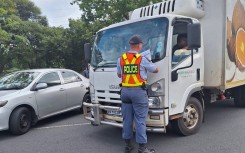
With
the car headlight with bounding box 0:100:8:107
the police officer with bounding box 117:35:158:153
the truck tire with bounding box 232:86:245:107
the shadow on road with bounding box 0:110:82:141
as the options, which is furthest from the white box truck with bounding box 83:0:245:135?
the shadow on road with bounding box 0:110:82:141

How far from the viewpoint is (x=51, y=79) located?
8297 millimetres

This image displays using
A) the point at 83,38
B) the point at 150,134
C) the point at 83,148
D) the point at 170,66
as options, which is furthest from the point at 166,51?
the point at 83,38

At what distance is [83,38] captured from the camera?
25797 mm

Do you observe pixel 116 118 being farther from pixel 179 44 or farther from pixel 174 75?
pixel 179 44

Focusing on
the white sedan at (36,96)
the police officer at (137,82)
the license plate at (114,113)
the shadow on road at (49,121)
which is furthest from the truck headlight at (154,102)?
the shadow on road at (49,121)

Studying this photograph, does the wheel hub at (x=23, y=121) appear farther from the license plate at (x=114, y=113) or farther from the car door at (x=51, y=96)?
the license plate at (x=114, y=113)

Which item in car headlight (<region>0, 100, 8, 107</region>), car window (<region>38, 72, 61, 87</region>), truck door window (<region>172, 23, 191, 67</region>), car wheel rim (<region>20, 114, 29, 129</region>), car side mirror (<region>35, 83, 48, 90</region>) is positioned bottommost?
car wheel rim (<region>20, 114, 29, 129</region>)

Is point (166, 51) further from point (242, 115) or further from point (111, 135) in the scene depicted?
point (242, 115)

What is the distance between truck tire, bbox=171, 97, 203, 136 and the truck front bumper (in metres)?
0.75

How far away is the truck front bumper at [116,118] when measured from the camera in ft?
16.6

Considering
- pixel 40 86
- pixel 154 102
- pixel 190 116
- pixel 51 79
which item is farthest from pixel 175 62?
pixel 51 79

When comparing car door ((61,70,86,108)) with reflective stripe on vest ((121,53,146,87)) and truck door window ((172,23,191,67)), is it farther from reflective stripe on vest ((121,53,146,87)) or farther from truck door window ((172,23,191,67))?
truck door window ((172,23,191,67))

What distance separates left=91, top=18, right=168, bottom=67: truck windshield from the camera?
527 centimetres

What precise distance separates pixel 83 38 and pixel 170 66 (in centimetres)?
2129
